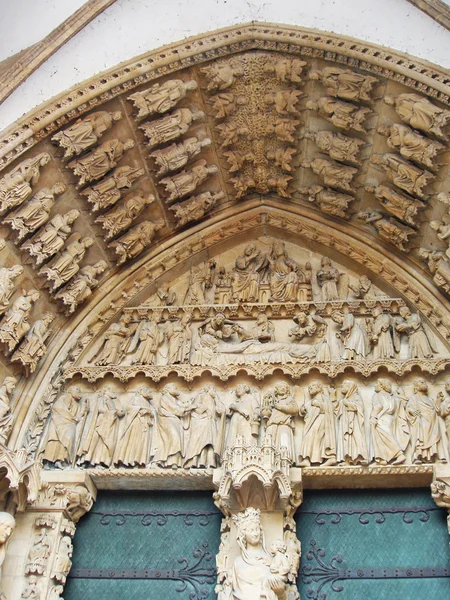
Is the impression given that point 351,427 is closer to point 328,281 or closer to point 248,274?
point 328,281

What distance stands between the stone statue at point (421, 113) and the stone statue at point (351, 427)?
2140mm

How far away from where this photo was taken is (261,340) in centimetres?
651

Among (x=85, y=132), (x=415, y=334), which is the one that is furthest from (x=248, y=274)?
(x=85, y=132)

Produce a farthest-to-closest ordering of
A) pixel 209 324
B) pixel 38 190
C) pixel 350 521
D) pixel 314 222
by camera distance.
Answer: pixel 314 222 → pixel 209 324 → pixel 38 190 → pixel 350 521

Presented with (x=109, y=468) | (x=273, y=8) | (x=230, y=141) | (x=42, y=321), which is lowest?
(x=109, y=468)

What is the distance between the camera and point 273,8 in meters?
6.31

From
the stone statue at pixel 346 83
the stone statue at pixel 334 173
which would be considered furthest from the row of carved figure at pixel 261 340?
the stone statue at pixel 346 83

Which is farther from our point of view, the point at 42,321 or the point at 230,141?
the point at 230,141

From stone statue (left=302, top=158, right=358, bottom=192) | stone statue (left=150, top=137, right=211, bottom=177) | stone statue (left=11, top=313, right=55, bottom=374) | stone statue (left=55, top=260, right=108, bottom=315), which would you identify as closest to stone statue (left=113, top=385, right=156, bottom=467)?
stone statue (left=11, top=313, right=55, bottom=374)

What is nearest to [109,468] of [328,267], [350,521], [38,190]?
[350,521]

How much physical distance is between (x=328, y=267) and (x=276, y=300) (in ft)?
2.10

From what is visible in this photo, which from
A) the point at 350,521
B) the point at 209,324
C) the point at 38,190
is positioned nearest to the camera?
the point at 350,521

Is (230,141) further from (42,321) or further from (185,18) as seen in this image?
(42,321)

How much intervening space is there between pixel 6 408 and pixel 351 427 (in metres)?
2.69
